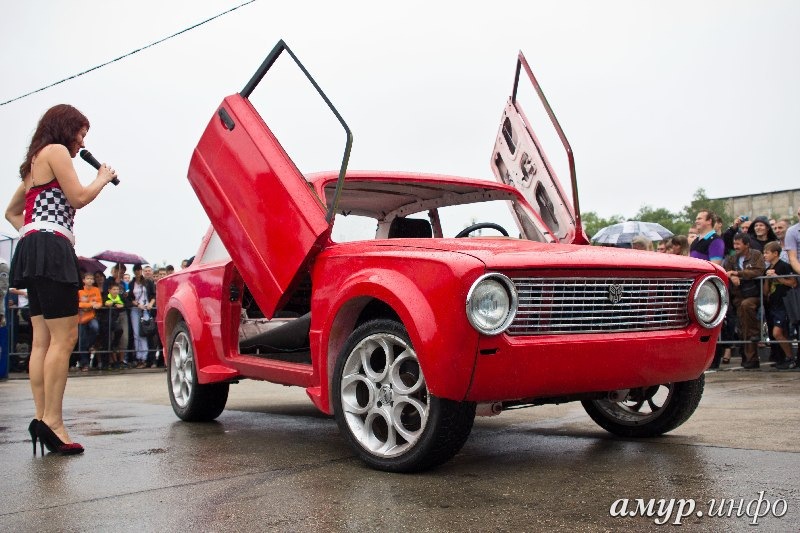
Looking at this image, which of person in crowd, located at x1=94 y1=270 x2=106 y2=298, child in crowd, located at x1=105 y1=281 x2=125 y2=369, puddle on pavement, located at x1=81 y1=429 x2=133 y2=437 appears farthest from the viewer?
person in crowd, located at x1=94 y1=270 x2=106 y2=298

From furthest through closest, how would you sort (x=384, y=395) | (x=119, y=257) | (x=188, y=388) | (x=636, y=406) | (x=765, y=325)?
(x=119, y=257), (x=765, y=325), (x=188, y=388), (x=636, y=406), (x=384, y=395)

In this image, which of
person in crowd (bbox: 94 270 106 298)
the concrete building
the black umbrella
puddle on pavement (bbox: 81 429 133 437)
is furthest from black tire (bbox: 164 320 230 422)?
the concrete building

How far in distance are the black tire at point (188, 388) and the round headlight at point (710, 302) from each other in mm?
3417

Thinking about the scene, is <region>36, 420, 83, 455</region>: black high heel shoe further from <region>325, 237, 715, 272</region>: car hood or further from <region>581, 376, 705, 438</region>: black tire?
<region>581, 376, 705, 438</region>: black tire

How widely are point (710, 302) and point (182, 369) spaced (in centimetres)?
387

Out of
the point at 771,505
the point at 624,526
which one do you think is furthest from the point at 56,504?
the point at 771,505

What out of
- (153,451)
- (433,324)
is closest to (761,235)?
(433,324)

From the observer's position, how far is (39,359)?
4797 mm

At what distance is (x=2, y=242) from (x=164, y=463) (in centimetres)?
1045

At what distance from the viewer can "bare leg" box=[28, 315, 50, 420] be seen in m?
4.78

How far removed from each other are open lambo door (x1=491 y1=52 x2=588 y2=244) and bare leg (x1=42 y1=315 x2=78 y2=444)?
307 centimetres

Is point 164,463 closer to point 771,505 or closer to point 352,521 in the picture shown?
point 352,521

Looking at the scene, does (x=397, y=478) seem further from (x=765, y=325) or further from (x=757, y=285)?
(x=765, y=325)

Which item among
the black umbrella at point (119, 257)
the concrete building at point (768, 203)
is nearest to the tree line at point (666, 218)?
the concrete building at point (768, 203)
